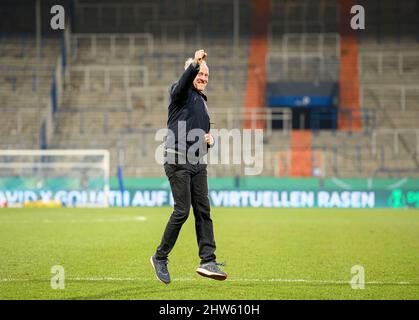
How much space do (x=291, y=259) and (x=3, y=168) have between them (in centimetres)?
2021

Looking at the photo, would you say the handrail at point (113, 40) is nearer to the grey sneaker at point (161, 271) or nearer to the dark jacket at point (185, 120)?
the dark jacket at point (185, 120)

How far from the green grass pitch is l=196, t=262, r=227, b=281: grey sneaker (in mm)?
114

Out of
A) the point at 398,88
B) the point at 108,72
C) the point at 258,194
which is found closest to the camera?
the point at 258,194

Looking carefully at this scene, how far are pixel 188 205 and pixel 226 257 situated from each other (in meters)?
2.99

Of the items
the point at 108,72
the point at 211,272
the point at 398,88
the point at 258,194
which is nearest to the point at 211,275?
the point at 211,272

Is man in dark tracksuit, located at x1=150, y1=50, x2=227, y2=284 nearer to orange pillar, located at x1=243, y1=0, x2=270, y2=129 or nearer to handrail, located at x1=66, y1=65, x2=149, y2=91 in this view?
orange pillar, located at x1=243, y1=0, x2=270, y2=129

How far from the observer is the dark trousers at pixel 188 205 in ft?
27.4

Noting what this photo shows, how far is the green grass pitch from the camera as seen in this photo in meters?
7.98

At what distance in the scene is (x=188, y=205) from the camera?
27.5 feet

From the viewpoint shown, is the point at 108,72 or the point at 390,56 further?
the point at 108,72

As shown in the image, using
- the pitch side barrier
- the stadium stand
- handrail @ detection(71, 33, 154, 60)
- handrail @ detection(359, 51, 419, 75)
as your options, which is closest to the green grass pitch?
the pitch side barrier

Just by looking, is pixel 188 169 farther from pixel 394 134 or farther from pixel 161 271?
pixel 394 134

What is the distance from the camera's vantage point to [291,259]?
11.0m

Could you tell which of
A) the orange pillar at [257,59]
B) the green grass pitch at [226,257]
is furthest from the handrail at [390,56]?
the green grass pitch at [226,257]
